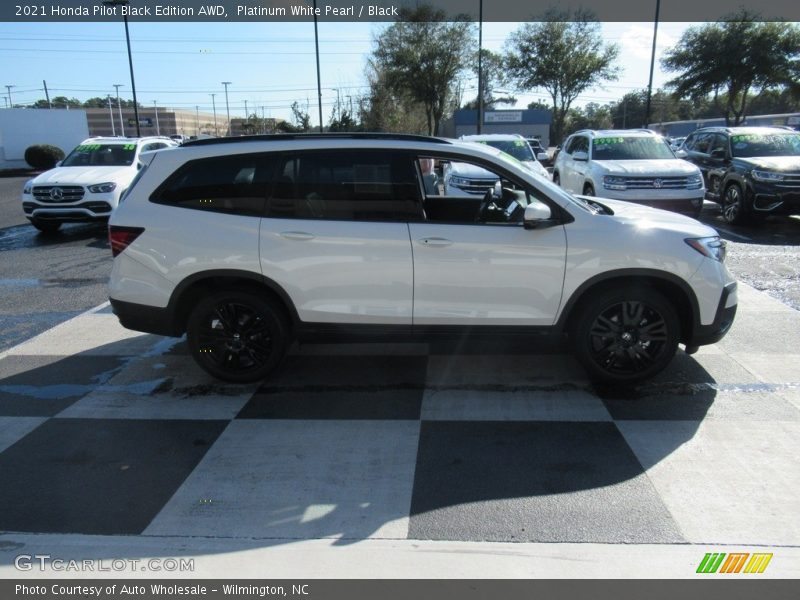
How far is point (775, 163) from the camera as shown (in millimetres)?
11523

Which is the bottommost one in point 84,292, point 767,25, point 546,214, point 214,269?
point 84,292

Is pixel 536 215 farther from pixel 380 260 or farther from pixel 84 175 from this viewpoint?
pixel 84 175

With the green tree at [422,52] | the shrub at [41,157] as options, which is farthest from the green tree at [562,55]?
the shrub at [41,157]

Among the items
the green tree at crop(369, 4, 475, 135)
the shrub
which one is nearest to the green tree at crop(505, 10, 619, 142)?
the green tree at crop(369, 4, 475, 135)

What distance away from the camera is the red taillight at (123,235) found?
4.78m

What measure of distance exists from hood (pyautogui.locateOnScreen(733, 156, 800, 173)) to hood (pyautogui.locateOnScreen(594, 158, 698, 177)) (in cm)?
121

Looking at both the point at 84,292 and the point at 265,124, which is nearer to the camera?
the point at 84,292

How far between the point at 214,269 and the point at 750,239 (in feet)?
31.6

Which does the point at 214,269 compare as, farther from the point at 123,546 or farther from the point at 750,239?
the point at 750,239

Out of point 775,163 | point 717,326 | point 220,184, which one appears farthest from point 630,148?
point 220,184

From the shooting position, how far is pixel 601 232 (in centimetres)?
455

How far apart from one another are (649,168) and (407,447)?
30.2 feet

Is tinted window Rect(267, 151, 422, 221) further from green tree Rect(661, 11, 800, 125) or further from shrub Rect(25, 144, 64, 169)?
green tree Rect(661, 11, 800, 125)
